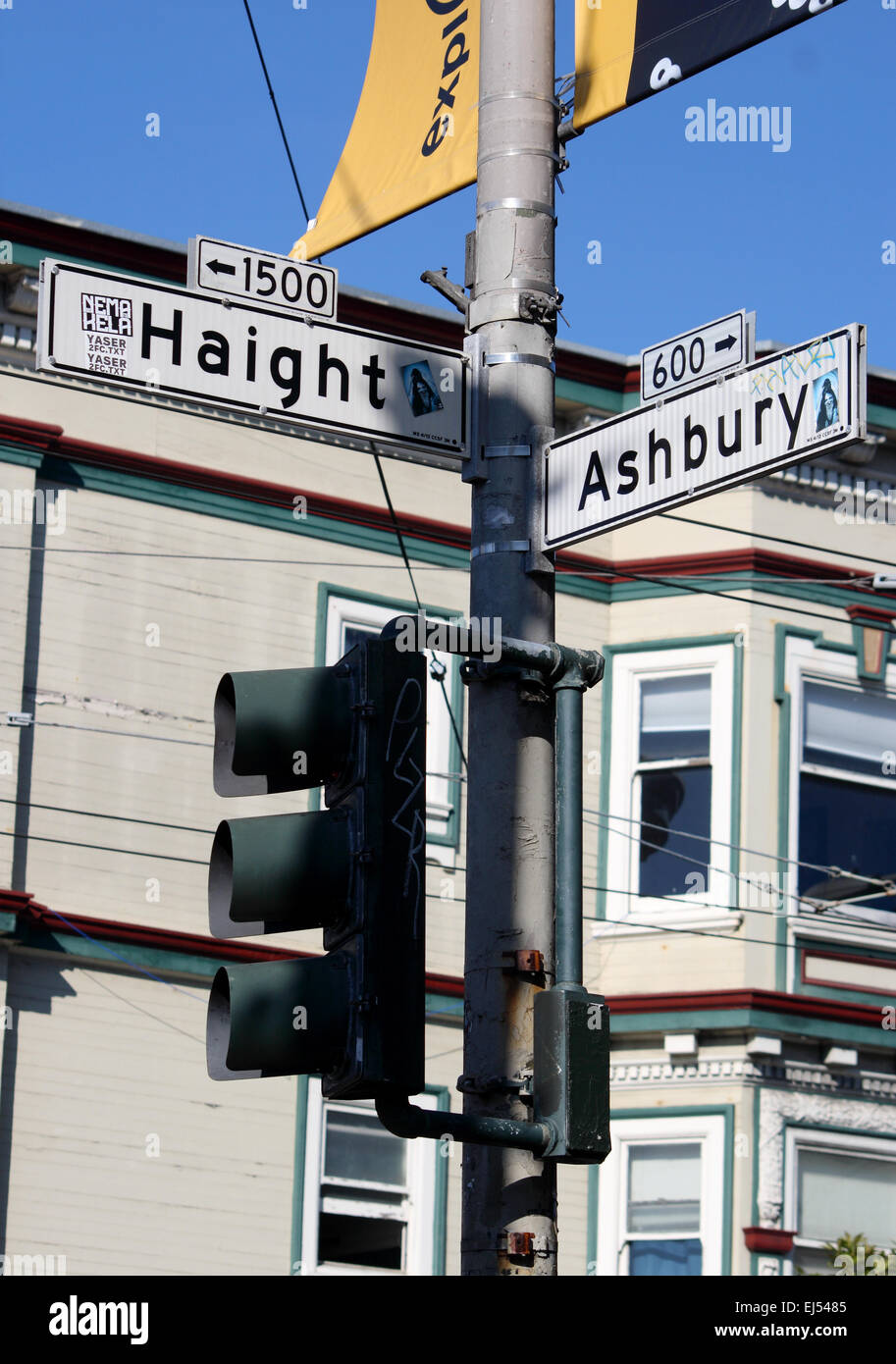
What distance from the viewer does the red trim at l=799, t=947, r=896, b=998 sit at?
14250 millimetres

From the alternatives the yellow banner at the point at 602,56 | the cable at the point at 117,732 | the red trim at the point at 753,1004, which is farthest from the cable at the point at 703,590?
the yellow banner at the point at 602,56

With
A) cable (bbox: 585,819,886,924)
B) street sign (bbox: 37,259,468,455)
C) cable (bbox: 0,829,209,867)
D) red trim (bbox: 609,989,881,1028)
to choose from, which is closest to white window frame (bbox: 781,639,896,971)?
cable (bbox: 585,819,886,924)

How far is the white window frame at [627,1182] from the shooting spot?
13.8 metres

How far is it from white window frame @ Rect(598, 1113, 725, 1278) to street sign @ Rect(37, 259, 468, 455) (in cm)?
923

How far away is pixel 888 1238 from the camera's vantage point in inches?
559

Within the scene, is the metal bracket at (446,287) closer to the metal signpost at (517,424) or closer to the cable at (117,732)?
the metal signpost at (517,424)

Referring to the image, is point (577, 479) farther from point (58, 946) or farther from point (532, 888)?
point (58, 946)

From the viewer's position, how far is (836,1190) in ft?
46.5

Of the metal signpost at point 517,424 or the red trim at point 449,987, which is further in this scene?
the red trim at point 449,987

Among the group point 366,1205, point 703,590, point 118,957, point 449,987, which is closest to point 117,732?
point 118,957

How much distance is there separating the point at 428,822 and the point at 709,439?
9320 mm

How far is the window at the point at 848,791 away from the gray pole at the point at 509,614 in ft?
31.6

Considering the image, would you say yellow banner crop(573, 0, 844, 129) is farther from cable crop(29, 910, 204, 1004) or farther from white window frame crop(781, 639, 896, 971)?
white window frame crop(781, 639, 896, 971)
